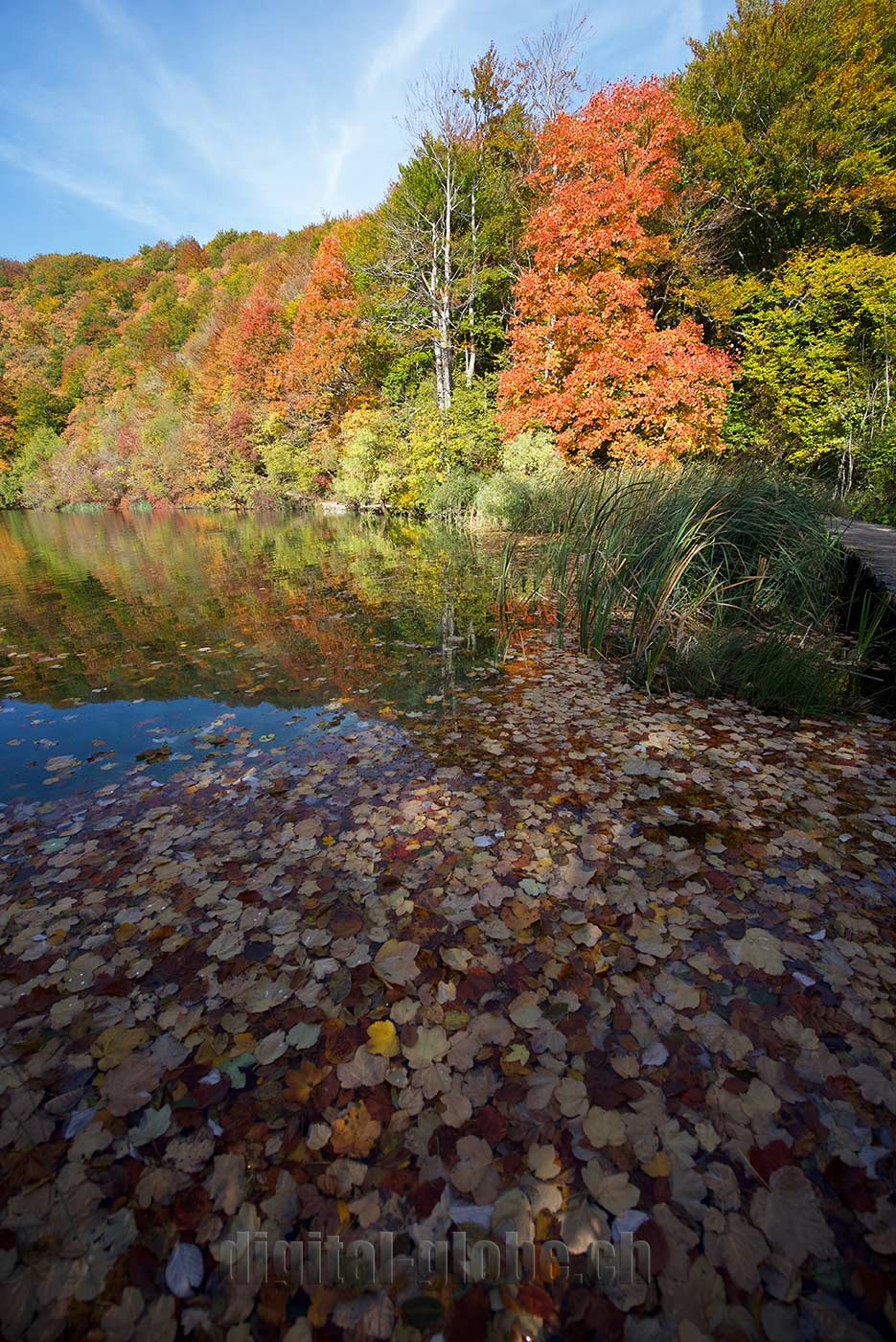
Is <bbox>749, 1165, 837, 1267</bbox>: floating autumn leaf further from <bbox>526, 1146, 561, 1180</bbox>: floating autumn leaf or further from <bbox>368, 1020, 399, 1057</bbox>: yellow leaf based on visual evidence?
<bbox>368, 1020, 399, 1057</bbox>: yellow leaf

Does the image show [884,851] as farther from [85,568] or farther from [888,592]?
[85,568]

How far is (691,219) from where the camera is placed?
55.7ft

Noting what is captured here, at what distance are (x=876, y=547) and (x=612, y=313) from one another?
11649 millimetres

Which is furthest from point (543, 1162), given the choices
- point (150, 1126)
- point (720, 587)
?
point (720, 587)

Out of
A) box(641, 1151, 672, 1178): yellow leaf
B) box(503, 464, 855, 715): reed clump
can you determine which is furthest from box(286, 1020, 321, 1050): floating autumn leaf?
box(503, 464, 855, 715): reed clump

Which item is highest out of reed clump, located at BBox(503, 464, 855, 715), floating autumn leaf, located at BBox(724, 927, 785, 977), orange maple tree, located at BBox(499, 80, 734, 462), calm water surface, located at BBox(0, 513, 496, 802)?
orange maple tree, located at BBox(499, 80, 734, 462)

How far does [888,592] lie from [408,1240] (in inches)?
233

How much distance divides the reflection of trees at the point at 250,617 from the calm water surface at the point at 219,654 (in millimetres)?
35

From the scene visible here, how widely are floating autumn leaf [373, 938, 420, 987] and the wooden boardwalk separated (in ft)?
17.2

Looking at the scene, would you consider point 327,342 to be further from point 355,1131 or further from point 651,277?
point 355,1131

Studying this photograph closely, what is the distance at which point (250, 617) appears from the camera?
8.51 metres

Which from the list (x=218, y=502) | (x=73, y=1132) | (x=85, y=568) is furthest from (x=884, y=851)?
(x=218, y=502)

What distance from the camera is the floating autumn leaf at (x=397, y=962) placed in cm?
217

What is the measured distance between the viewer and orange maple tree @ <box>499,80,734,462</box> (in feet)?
46.7
